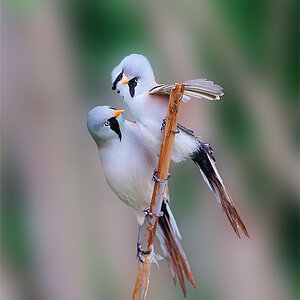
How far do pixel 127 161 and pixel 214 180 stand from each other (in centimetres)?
15

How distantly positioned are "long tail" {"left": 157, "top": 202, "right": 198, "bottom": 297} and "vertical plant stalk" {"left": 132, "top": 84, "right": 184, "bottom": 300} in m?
0.07

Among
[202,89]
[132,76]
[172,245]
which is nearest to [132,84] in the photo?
[132,76]

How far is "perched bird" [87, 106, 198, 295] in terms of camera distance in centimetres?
85

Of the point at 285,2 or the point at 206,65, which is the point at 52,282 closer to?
the point at 206,65

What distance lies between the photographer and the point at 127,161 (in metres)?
0.89

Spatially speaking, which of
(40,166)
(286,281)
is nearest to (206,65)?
(40,166)

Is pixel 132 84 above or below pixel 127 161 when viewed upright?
above

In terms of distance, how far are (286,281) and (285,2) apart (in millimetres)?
831

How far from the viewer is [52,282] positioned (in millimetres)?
1552

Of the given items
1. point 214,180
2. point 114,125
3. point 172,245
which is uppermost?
point 114,125


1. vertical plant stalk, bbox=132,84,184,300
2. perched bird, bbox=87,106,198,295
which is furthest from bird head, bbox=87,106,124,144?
vertical plant stalk, bbox=132,84,184,300

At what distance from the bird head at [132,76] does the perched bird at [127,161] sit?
0.04m

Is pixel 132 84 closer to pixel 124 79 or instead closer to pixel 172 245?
pixel 124 79

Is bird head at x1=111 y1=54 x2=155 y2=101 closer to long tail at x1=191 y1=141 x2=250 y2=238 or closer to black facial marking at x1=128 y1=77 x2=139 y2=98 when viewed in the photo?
black facial marking at x1=128 y1=77 x2=139 y2=98
